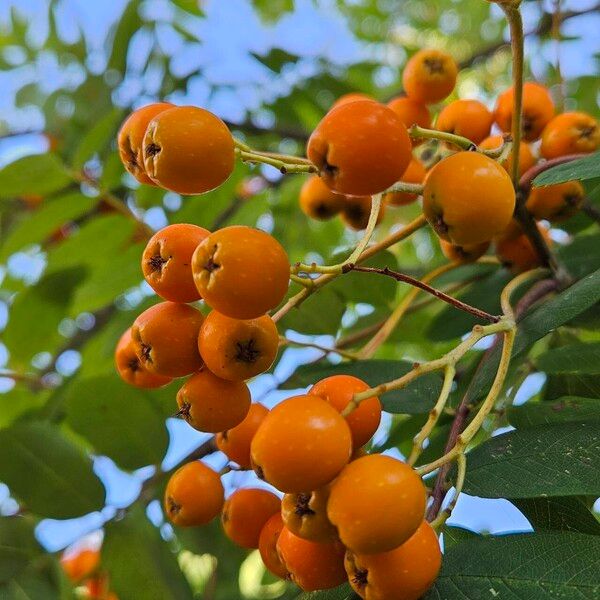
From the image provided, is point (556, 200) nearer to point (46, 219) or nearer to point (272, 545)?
point (272, 545)

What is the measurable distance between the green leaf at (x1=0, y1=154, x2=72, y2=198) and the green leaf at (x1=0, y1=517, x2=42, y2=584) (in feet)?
3.26

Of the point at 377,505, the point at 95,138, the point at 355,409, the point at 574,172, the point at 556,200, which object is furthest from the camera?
the point at 95,138

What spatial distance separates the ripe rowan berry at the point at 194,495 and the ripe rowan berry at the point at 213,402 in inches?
9.0

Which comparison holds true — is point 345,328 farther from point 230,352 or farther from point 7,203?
point 7,203

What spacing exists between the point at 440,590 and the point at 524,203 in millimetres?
753

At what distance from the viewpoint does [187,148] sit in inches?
40.6

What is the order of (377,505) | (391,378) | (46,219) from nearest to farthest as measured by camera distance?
(377,505) → (391,378) → (46,219)

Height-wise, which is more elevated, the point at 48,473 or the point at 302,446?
the point at 302,446

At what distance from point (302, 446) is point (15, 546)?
1.09 meters

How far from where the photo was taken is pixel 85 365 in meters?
2.16

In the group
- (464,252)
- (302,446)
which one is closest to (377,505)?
(302,446)

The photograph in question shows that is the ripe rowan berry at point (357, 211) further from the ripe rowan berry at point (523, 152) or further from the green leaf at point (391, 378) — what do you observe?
the green leaf at point (391, 378)

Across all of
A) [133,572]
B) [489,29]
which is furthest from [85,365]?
[489,29]

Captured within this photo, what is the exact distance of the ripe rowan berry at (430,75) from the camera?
1620mm
